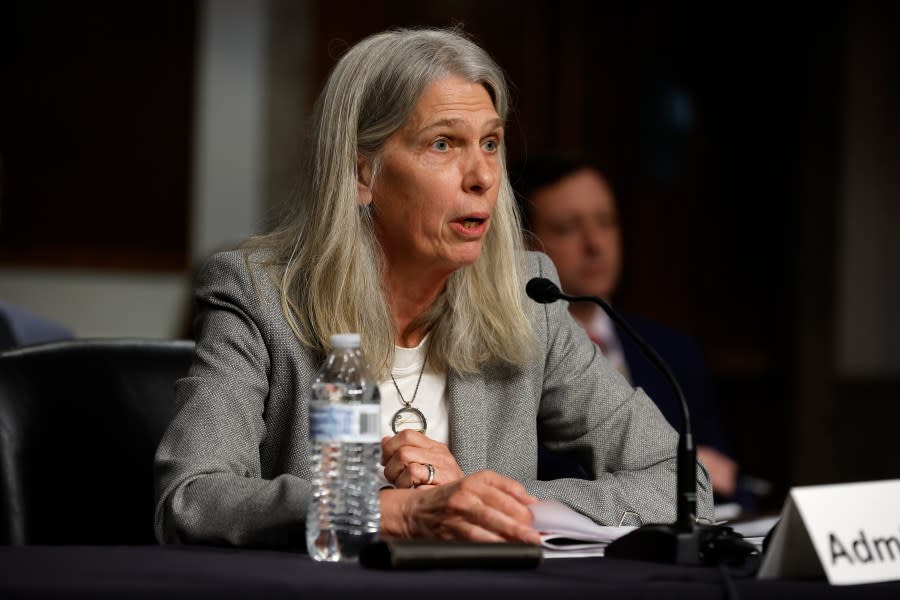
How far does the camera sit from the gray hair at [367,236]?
1.87 meters

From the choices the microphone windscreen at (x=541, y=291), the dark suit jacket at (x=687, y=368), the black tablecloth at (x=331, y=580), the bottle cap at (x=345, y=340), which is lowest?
the dark suit jacket at (x=687, y=368)

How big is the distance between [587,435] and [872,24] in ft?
12.4

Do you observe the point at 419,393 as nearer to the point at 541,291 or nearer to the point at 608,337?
the point at 541,291

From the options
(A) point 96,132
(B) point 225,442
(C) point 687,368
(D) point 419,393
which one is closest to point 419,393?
(D) point 419,393

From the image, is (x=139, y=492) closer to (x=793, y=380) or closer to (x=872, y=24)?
(x=793, y=380)

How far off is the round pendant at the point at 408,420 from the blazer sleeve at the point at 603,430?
0.74 ft

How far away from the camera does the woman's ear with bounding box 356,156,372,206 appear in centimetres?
194

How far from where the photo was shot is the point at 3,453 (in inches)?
71.7

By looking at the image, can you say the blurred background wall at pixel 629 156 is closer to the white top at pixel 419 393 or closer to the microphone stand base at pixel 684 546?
the white top at pixel 419 393

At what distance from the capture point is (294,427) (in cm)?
179

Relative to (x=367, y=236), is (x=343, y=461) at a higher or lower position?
lower

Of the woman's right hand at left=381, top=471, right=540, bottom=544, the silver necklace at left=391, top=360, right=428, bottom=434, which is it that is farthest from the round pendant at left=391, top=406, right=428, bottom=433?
the woman's right hand at left=381, top=471, right=540, bottom=544

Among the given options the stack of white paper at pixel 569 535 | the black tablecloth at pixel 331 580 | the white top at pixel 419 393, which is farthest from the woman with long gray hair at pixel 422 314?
the black tablecloth at pixel 331 580

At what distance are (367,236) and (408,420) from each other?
11.7 inches
